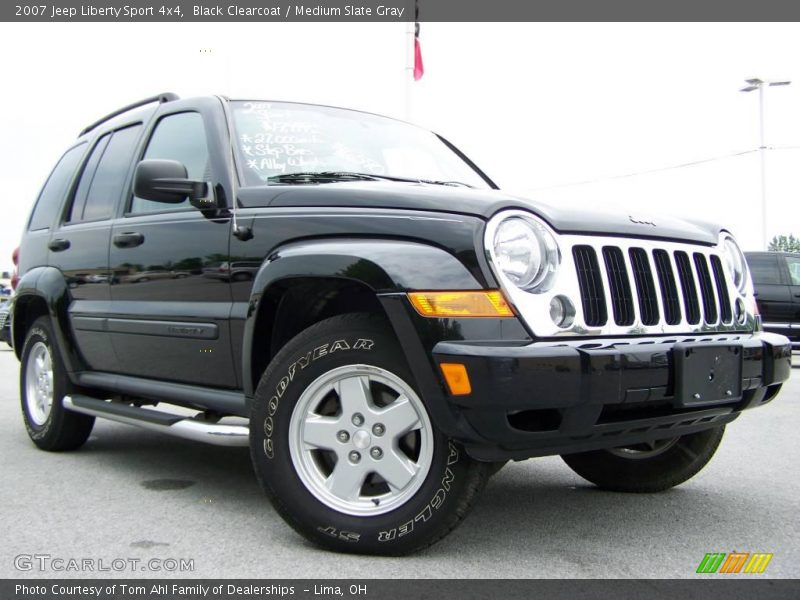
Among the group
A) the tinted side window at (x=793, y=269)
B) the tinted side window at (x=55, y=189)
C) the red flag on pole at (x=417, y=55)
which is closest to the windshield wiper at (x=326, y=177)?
the tinted side window at (x=55, y=189)

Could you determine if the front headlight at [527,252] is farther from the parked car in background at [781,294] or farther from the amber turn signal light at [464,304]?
the parked car in background at [781,294]

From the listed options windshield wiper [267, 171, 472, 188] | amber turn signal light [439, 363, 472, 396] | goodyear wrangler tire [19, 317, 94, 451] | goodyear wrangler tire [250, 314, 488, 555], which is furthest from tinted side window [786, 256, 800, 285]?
amber turn signal light [439, 363, 472, 396]

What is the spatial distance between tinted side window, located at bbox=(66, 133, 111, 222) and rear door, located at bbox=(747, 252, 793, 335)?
11194 mm

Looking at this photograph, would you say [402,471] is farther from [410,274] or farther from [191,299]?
[191,299]

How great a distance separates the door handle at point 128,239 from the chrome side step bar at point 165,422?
0.83m

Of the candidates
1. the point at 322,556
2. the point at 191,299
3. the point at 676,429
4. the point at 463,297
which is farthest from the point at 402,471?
→ the point at 191,299

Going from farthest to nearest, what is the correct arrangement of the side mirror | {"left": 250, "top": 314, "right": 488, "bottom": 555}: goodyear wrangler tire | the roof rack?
the roof rack, the side mirror, {"left": 250, "top": 314, "right": 488, "bottom": 555}: goodyear wrangler tire

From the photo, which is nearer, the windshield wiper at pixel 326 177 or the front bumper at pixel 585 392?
the front bumper at pixel 585 392

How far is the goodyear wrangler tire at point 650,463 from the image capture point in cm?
389

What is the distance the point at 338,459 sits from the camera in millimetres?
3033

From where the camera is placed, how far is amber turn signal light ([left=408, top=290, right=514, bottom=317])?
8.92 feet

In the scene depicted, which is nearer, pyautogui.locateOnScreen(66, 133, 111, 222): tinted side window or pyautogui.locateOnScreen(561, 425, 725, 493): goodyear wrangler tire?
pyautogui.locateOnScreen(561, 425, 725, 493): goodyear wrangler tire

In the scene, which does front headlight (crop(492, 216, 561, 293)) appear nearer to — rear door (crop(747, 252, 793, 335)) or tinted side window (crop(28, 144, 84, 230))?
tinted side window (crop(28, 144, 84, 230))
